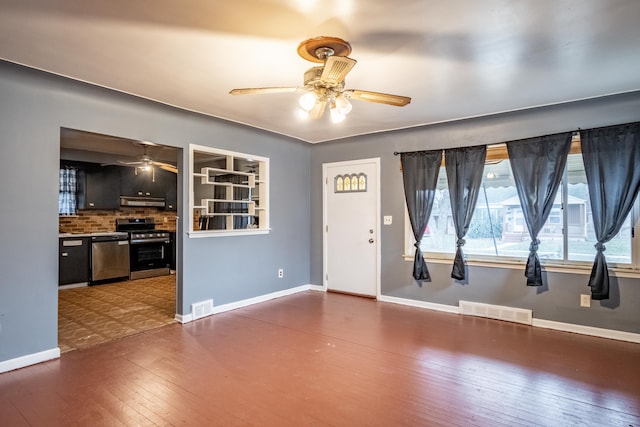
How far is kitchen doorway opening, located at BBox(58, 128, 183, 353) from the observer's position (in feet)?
16.6

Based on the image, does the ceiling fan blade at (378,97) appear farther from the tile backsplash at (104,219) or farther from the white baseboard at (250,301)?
the tile backsplash at (104,219)

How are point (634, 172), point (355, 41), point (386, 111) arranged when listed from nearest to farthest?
point (355, 41) → point (634, 172) → point (386, 111)

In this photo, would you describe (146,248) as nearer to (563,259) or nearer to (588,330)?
(563,259)

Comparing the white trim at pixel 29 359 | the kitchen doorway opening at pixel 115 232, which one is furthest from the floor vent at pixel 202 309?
the white trim at pixel 29 359

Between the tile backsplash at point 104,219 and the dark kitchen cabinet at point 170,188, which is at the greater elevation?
the dark kitchen cabinet at point 170,188

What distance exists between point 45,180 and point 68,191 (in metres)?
3.93

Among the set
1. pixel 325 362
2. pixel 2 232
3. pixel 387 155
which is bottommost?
pixel 325 362

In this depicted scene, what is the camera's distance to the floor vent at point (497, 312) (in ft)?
13.1

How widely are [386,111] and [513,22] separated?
187cm

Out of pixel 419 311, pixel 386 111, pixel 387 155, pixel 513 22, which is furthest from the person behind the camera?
pixel 387 155

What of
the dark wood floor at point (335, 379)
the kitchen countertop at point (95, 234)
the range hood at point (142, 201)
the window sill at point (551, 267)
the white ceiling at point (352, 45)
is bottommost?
the dark wood floor at point (335, 379)

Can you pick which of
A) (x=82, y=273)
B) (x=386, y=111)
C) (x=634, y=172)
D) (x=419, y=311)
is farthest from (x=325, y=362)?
(x=82, y=273)

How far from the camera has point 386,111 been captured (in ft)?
13.0

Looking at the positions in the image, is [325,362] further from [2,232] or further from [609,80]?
[609,80]
